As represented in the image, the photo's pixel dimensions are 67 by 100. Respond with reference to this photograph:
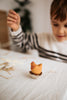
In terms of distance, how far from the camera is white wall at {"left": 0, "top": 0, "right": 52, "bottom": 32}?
217cm

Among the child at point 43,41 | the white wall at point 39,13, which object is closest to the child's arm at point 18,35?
the child at point 43,41

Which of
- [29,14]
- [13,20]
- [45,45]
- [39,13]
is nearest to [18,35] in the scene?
[13,20]

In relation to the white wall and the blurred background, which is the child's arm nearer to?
the blurred background

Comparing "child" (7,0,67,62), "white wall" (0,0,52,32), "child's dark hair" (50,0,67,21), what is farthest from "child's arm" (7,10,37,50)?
"white wall" (0,0,52,32)

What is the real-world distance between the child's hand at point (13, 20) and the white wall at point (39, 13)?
1.65 metres

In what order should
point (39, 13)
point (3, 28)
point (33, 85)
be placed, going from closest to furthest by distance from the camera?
point (33, 85) < point (3, 28) < point (39, 13)

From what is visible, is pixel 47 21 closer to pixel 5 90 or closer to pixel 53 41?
pixel 53 41

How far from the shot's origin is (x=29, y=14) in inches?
87.5

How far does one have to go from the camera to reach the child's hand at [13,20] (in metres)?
0.54

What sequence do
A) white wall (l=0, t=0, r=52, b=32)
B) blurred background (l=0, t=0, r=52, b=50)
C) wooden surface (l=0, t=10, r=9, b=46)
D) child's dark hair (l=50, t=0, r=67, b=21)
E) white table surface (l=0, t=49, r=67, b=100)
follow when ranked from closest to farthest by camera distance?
white table surface (l=0, t=49, r=67, b=100), child's dark hair (l=50, t=0, r=67, b=21), wooden surface (l=0, t=10, r=9, b=46), blurred background (l=0, t=0, r=52, b=50), white wall (l=0, t=0, r=52, b=32)

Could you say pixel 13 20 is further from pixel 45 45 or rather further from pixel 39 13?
pixel 39 13

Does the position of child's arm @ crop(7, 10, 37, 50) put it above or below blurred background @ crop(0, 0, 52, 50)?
below

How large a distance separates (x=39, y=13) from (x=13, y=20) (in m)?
1.95

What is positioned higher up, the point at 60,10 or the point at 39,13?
the point at 39,13
